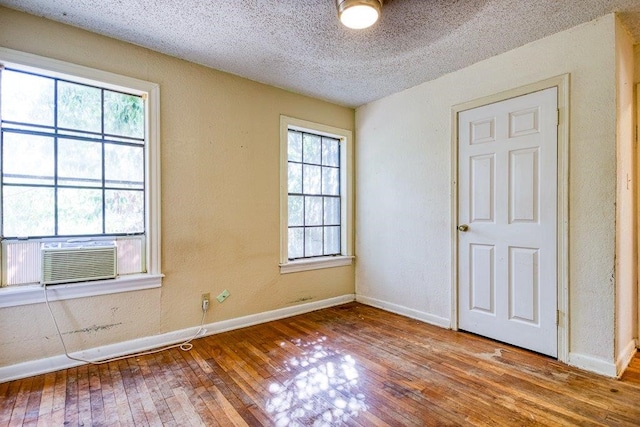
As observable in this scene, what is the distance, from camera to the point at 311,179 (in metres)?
3.95

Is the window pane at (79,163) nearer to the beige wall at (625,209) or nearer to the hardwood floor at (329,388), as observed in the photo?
the hardwood floor at (329,388)

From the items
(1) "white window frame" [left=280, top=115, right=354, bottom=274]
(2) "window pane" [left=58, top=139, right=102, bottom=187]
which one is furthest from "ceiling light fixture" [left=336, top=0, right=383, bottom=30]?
(2) "window pane" [left=58, top=139, right=102, bottom=187]

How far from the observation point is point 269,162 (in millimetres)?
3469

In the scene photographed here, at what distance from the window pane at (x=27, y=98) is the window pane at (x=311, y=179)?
7.77 feet

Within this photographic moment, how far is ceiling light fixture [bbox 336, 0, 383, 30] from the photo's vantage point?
193cm

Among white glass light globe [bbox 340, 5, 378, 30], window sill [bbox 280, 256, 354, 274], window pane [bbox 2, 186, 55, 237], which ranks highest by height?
white glass light globe [bbox 340, 5, 378, 30]

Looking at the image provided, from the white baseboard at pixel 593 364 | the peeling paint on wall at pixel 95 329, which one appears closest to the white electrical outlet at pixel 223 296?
the peeling paint on wall at pixel 95 329

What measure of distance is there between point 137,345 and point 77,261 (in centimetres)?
83

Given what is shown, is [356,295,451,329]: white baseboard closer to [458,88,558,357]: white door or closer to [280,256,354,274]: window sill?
[458,88,558,357]: white door

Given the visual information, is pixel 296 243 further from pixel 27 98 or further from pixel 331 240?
pixel 27 98

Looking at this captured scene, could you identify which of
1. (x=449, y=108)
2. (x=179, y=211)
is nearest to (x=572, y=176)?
(x=449, y=108)

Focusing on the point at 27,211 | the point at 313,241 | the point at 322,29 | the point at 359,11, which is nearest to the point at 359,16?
the point at 359,11

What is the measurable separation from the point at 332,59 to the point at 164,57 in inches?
58.0

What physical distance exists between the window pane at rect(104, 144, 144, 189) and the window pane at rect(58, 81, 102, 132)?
20 cm
